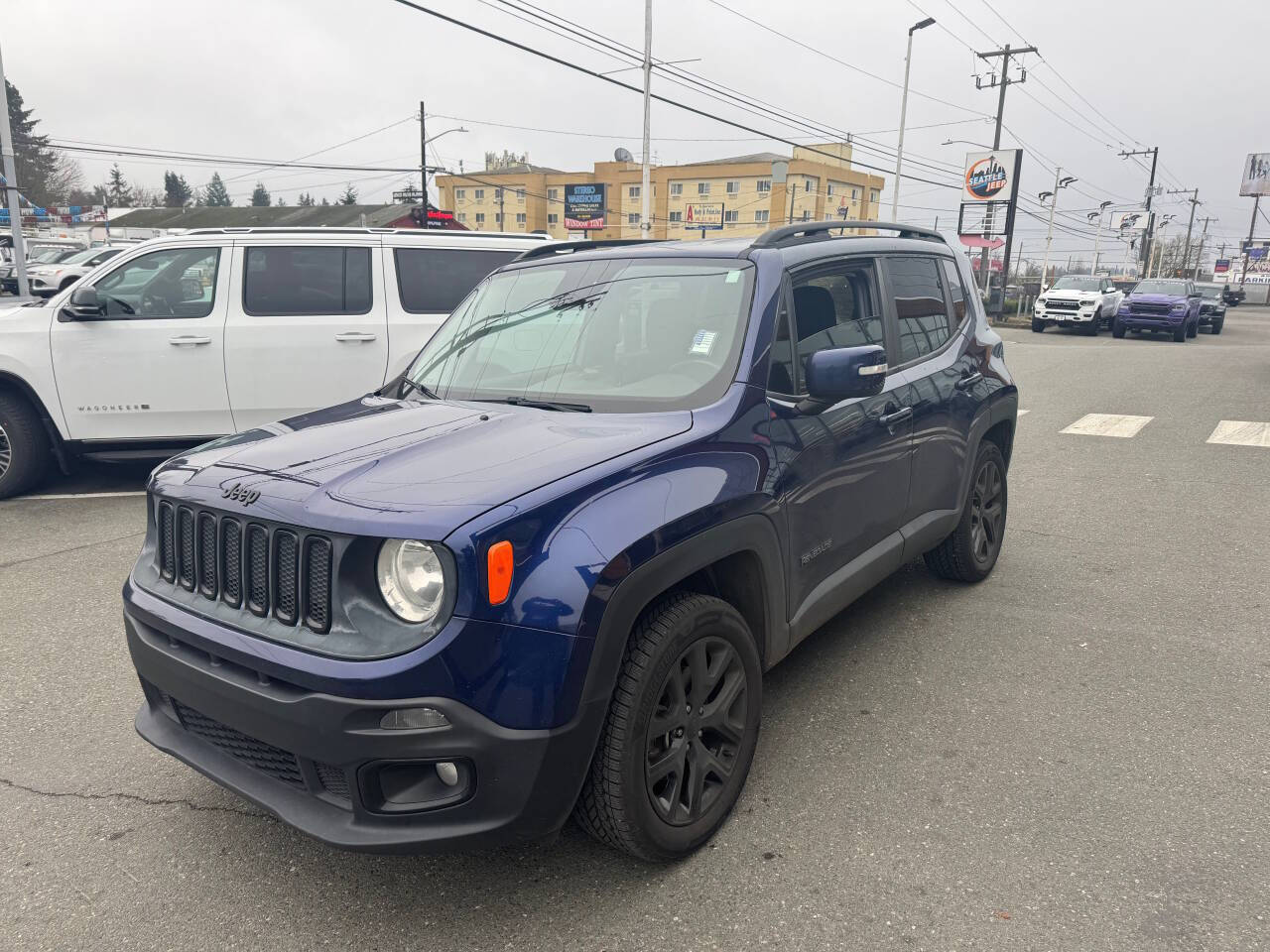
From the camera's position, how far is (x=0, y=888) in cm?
257

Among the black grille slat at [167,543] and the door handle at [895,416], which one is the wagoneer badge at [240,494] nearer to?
the black grille slat at [167,543]

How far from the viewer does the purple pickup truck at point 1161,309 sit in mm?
25141

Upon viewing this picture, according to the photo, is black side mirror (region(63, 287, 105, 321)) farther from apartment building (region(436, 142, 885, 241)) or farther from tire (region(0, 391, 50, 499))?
apartment building (region(436, 142, 885, 241))

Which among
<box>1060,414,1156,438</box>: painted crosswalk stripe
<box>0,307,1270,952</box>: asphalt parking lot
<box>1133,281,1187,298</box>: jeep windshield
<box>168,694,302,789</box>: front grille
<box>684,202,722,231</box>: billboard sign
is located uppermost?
<box>684,202,722,231</box>: billboard sign

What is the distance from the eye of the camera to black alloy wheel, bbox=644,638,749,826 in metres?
2.56

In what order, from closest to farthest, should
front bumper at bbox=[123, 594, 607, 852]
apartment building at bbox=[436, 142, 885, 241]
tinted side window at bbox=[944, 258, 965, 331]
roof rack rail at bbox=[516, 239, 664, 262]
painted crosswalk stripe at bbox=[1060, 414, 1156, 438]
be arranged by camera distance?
front bumper at bbox=[123, 594, 607, 852] < roof rack rail at bbox=[516, 239, 664, 262] < tinted side window at bbox=[944, 258, 965, 331] < painted crosswalk stripe at bbox=[1060, 414, 1156, 438] < apartment building at bbox=[436, 142, 885, 241]

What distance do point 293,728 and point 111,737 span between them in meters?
1.69

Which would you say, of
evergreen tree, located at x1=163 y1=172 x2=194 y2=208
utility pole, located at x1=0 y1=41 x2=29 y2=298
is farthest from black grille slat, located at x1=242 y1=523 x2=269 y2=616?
evergreen tree, located at x1=163 y1=172 x2=194 y2=208

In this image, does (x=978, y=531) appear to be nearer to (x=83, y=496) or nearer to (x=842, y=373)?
(x=842, y=373)

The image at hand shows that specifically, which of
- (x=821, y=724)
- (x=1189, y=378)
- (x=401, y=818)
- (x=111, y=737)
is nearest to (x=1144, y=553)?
(x=821, y=724)

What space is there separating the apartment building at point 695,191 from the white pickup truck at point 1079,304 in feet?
188

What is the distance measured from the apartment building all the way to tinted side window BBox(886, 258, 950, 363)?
8102 centimetres

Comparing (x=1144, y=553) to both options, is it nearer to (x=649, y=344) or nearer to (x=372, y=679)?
(x=649, y=344)

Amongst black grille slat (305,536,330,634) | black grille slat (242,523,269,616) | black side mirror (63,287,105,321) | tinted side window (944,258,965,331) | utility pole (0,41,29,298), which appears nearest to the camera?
black grille slat (305,536,330,634)
